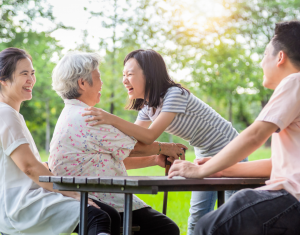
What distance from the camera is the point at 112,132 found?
6.99 feet

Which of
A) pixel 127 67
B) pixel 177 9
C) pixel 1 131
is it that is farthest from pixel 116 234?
pixel 177 9

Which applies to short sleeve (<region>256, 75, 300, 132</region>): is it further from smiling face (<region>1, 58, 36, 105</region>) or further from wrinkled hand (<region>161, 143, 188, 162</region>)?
smiling face (<region>1, 58, 36, 105</region>)

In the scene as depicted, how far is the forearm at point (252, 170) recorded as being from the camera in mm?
1999

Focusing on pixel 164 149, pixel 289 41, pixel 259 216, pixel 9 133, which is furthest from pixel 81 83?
pixel 259 216

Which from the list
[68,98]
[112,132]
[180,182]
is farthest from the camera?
[68,98]

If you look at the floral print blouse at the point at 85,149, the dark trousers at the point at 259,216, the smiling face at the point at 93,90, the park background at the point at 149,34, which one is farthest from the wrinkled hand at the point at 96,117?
the park background at the point at 149,34

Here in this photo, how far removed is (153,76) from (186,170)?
1.08 meters

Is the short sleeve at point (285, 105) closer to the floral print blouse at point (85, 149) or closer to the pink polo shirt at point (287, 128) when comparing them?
the pink polo shirt at point (287, 128)

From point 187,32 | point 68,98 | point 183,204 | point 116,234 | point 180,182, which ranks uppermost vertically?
point 187,32

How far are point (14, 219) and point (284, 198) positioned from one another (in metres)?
1.41

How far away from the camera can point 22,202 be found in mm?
1969

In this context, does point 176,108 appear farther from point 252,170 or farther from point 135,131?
point 252,170

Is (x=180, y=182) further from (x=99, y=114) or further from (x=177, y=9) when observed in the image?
(x=177, y=9)

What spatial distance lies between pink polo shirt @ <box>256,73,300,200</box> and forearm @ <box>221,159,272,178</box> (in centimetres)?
43
